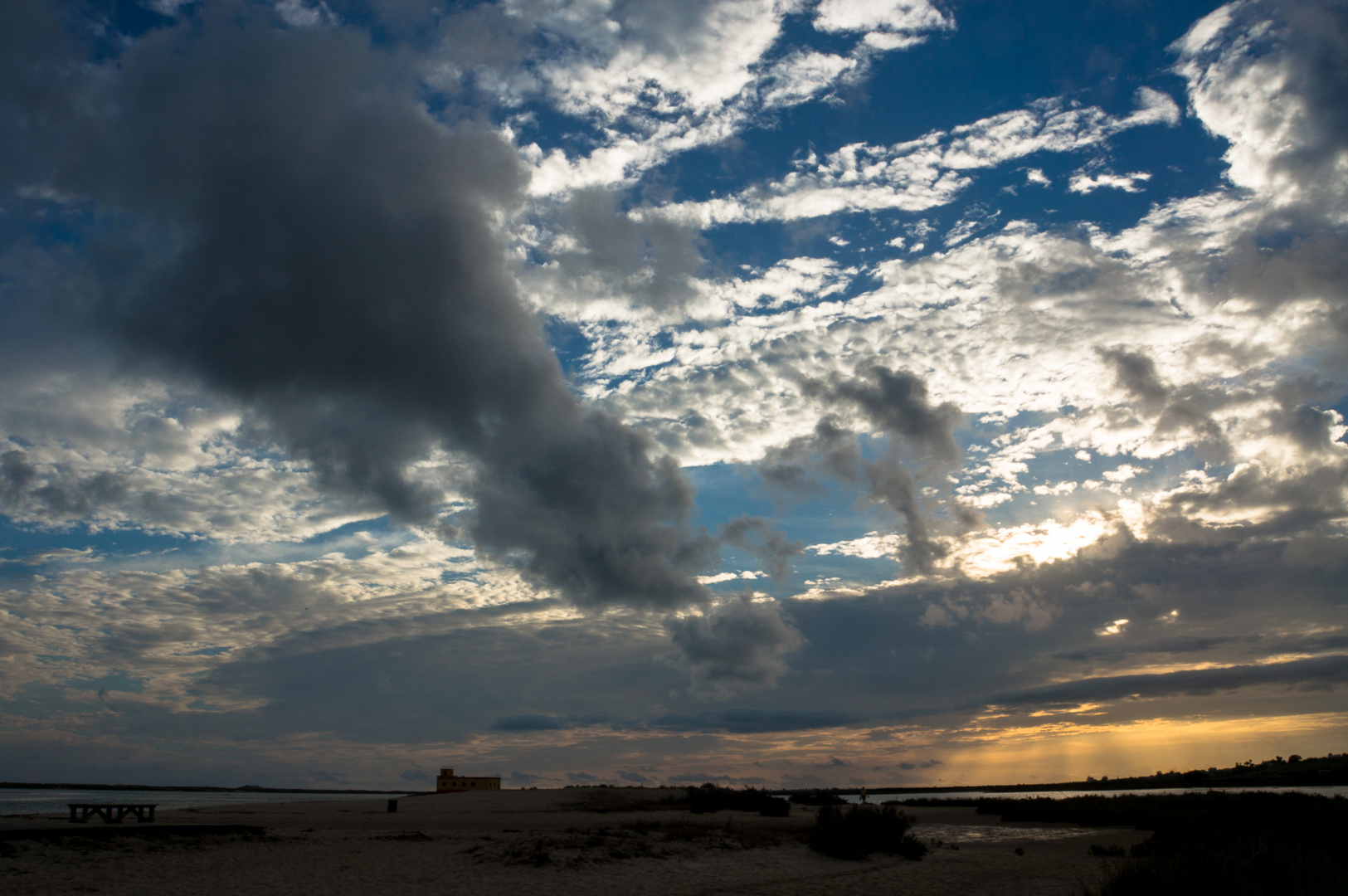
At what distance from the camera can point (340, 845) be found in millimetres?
30750

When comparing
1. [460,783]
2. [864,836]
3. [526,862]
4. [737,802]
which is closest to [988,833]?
[864,836]

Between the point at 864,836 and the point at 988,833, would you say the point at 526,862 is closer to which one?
the point at 864,836

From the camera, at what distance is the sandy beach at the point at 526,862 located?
20234 millimetres

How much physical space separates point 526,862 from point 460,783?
7864cm

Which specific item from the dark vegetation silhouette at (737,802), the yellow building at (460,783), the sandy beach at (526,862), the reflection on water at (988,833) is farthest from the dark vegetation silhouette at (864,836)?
the yellow building at (460,783)

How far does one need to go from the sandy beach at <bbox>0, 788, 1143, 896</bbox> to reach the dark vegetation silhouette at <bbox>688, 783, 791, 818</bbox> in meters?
12.2

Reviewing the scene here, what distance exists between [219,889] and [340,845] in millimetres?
12590

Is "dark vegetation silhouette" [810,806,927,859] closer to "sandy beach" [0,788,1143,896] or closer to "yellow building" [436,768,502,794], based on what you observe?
"sandy beach" [0,788,1143,896]

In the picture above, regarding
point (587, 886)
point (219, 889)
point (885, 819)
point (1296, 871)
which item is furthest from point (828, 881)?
point (219, 889)

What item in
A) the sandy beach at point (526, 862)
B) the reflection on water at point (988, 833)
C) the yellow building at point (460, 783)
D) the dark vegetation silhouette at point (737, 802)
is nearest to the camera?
the sandy beach at point (526, 862)

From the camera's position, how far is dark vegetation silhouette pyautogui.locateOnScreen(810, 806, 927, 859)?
96.2ft

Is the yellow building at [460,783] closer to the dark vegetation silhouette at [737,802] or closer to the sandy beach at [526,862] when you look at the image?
the dark vegetation silhouette at [737,802]

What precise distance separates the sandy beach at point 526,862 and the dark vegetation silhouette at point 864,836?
2.27ft

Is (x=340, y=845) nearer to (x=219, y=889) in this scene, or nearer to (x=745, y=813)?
(x=219, y=889)
